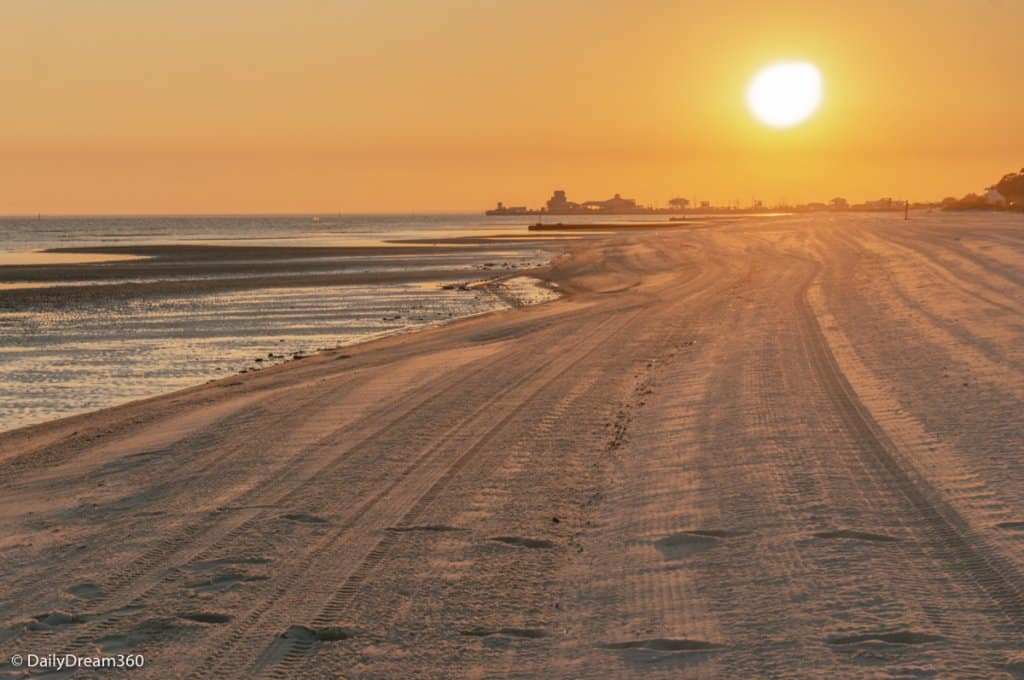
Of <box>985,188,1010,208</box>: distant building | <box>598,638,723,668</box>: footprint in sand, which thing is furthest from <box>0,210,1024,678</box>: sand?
<box>985,188,1010,208</box>: distant building

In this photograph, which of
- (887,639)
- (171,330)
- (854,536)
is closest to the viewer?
(887,639)

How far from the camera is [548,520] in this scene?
8430 mm

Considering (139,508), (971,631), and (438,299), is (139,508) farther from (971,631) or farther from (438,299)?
(438,299)

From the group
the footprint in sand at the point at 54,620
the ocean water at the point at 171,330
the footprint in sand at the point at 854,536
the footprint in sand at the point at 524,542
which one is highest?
the footprint in sand at the point at 854,536

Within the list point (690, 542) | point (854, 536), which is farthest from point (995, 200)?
point (690, 542)

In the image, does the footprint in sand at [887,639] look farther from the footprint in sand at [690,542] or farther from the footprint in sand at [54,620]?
the footprint in sand at [54,620]

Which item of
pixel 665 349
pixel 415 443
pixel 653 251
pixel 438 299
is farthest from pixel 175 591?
pixel 653 251

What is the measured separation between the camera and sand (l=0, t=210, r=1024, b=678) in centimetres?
588

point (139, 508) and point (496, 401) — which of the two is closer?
point (139, 508)

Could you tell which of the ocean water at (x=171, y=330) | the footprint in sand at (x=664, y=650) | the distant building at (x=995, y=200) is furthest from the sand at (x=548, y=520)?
the distant building at (x=995, y=200)

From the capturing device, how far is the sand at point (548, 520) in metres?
5.88

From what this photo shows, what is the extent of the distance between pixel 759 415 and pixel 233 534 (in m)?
6.29

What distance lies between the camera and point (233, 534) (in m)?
8.03

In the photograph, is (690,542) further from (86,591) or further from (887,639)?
(86,591)
